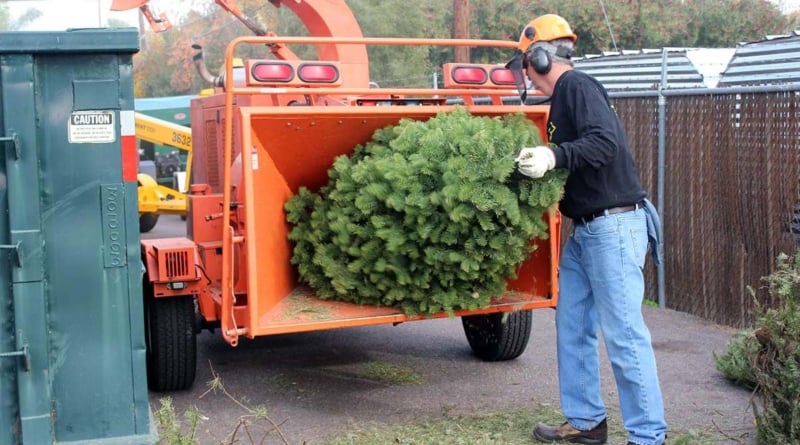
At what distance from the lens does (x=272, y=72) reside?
5336 millimetres

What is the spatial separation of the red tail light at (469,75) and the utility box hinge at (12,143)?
269 centimetres

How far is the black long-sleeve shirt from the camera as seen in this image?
15.2ft

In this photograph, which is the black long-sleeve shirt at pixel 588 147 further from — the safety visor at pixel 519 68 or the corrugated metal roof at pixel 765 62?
the corrugated metal roof at pixel 765 62

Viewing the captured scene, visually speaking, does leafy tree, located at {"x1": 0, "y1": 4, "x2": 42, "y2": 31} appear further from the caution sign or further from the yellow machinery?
the caution sign

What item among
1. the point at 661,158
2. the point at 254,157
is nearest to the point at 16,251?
the point at 254,157

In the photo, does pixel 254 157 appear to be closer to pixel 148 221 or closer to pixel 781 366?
pixel 781 366

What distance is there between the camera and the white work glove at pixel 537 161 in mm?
4629

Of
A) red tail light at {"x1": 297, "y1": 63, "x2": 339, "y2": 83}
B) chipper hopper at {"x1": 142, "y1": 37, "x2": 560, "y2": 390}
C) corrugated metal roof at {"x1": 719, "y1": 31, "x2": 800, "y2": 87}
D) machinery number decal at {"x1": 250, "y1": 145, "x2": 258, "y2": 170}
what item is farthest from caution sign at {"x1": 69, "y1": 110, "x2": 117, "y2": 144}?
corrugated metal roof at {"x1": 719, "y1": 31, "x2": 800, "y2": 87}

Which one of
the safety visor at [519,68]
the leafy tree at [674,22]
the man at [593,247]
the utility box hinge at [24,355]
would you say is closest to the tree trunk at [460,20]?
the safety visor at [519,68]

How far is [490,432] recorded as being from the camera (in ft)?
17.4

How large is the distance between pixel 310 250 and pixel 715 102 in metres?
4.41

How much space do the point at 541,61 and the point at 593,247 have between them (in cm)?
99

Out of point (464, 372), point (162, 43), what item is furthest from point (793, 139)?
point (162, 43)

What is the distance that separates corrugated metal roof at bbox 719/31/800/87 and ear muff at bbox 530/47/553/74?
460 cm
